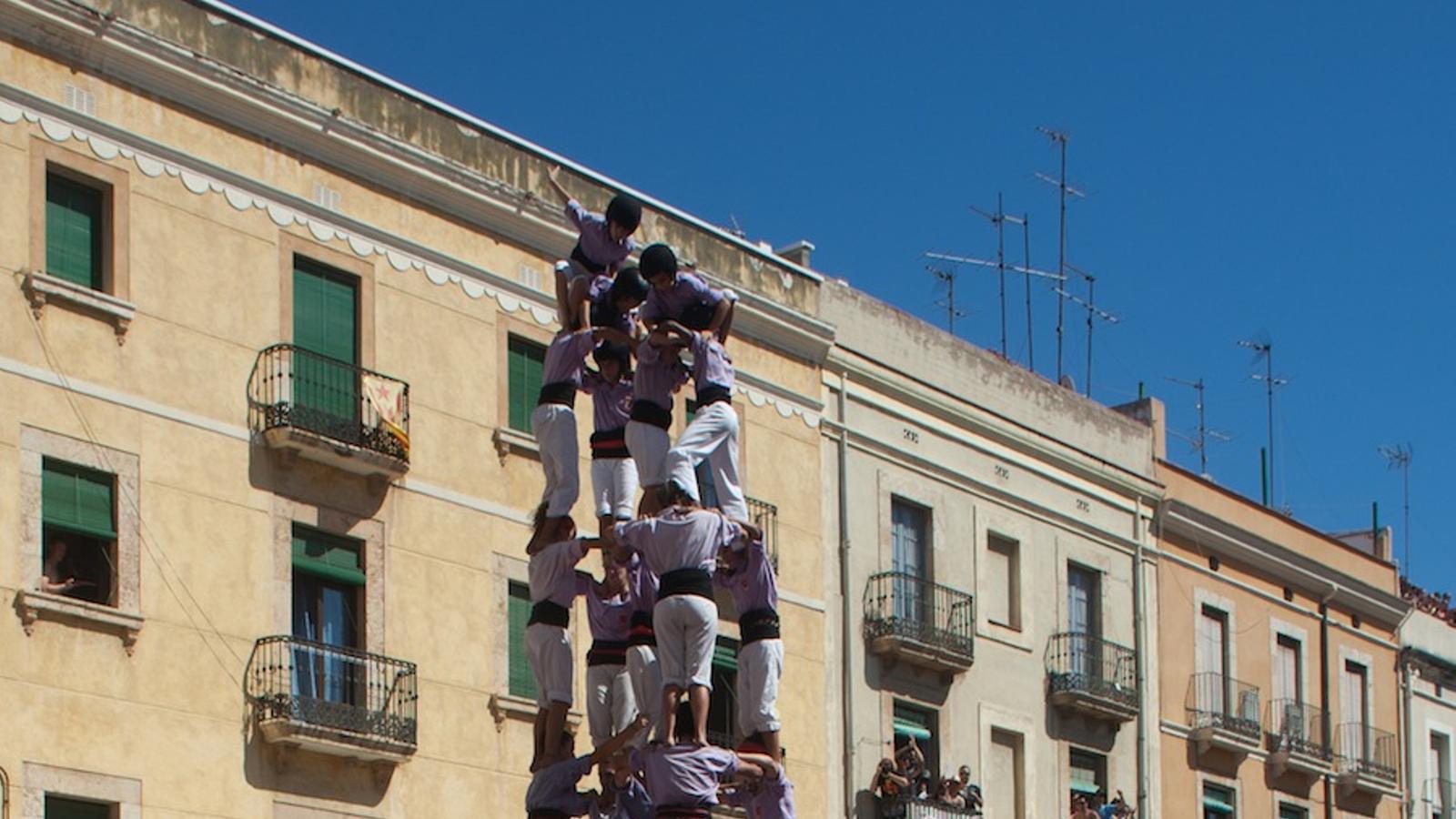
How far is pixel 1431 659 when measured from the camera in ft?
188

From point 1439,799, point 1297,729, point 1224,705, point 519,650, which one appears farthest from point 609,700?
point 1439,799

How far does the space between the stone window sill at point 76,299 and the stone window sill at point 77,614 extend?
291 centimetres

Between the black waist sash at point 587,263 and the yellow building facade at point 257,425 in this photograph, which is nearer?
the black waist sash at point 587,263

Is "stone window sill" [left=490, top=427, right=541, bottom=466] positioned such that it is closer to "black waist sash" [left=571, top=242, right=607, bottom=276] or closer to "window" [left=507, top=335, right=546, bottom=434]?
"window" [left=507, top=335, right=546, bottom=434]

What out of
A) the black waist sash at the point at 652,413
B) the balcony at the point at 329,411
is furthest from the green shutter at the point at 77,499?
the black waist sash at the point at 652,413

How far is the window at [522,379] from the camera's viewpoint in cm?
3644

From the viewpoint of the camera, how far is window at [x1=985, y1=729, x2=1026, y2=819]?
43.9m

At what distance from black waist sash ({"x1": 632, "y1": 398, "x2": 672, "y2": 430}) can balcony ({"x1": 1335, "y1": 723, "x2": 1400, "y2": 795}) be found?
34505 millimetres

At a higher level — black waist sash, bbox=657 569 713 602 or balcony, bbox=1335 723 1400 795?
balcony, bbox=1335 723 1400 795

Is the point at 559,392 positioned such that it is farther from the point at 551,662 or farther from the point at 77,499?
the point at 77,499

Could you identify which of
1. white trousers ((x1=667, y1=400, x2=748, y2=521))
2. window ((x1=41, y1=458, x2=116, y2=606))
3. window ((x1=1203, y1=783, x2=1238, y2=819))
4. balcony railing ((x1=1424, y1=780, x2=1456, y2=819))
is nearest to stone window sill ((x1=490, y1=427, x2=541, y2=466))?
window ((x1=41, y1=458, x2=116, y2=606))

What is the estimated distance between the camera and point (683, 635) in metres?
19.2

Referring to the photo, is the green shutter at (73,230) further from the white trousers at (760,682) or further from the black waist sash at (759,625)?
the white trousers at (760,682)

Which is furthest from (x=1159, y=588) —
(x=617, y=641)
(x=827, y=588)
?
(x=617, y=641)
